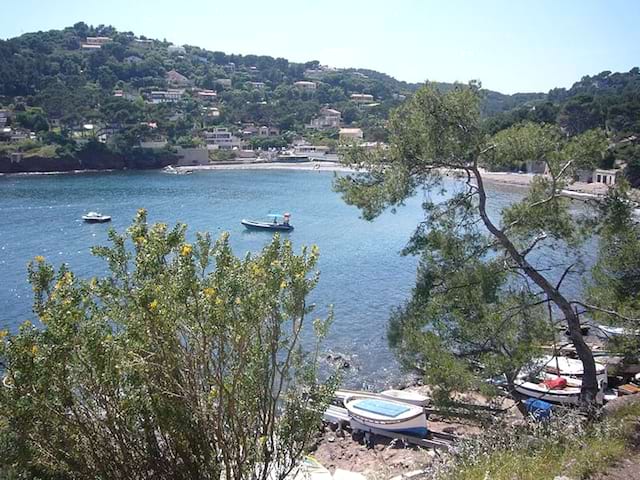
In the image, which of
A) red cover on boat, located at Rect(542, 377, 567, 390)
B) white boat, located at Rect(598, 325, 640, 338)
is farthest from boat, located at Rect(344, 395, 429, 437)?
white boat, located at Rect(598, 325, 640, 338)

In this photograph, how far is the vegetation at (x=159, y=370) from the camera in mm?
4414

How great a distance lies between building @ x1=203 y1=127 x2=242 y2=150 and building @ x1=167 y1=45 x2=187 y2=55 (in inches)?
3231

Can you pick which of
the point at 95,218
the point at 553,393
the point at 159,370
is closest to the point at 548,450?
the point at 159,370

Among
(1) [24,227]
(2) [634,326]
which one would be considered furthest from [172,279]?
(1) [24,227]

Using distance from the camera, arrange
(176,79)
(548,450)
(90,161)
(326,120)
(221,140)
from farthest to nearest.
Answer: (176,79), (326,120), (221,140), (90,161), (548,450)

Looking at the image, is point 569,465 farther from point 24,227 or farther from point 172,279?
point 24,227

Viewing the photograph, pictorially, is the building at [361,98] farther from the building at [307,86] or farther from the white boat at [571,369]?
the white boat at [571,369]

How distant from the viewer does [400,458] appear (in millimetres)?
11547

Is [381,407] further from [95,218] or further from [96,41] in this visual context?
[96,41]

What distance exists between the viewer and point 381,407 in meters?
12.8

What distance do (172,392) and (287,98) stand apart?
11714 cm

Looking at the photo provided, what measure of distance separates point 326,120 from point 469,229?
9528 cm

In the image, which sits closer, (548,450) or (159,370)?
(159,370)

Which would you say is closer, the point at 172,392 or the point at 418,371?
the point at 172,392
